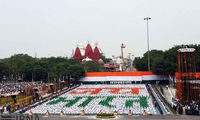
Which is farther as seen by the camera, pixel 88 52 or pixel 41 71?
pixel 88 52

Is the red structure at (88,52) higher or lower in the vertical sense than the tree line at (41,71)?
higher

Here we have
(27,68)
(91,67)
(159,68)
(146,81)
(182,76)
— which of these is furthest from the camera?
(91,67)

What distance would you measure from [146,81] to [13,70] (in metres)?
34.5

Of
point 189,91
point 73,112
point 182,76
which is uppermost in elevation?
point 182,76

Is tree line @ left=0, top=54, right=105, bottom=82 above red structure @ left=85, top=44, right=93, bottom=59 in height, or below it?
below

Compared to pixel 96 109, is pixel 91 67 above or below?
above

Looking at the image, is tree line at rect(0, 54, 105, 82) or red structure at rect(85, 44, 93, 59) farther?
red structure at rect(85, 44, 93, 59)

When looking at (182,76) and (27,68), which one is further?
(27,68)

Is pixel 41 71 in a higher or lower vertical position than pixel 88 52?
lower

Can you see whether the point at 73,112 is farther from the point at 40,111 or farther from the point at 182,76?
the point at 182,76

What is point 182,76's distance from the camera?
74.8ft

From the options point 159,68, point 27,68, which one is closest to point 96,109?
point 159,68

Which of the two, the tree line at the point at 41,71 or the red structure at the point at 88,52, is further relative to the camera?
the red structure at the point at 88,52

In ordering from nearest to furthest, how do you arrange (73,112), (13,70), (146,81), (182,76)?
(73,112), (182,76), (146,81), (13,70)
